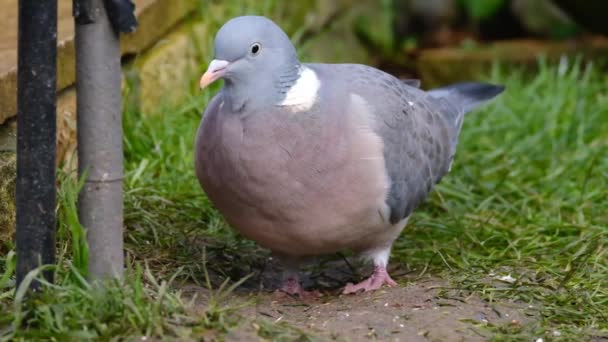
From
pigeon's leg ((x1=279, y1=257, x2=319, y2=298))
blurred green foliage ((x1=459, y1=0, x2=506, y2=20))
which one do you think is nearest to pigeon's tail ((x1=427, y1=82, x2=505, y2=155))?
pigeon's leg ((x1=279, y1=257, x2=319, y2=298))

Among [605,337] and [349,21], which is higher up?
[349,21]

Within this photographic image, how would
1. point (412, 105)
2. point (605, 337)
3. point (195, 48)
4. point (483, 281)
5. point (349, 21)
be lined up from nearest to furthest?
point (605, 337) → point (483, 281) → point (412, 105) → point (195, 48) → point (349, 21)

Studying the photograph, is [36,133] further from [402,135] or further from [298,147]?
[402,135]

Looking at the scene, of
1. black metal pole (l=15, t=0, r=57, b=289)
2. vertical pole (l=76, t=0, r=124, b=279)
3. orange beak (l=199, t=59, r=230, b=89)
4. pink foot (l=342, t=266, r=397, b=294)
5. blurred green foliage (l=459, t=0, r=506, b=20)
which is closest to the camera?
black metal pole (l=15, t=0, r=57, b=289)

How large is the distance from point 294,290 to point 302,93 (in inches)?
31.0

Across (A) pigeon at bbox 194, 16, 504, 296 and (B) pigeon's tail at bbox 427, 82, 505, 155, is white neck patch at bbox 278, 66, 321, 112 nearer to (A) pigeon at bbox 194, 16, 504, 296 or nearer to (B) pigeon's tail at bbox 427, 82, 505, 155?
(A) pigeon at bbox 194, 16, 504, 296

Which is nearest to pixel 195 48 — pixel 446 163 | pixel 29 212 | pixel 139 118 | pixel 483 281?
pixel 139 118

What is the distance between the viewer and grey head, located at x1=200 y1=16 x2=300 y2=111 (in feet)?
9.55

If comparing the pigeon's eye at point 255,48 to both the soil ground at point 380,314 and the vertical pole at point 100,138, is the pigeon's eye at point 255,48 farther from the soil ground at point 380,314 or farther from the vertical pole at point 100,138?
the soil ground at point 380,314

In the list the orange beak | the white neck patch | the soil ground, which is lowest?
the soil ground

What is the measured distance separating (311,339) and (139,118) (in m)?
2.11

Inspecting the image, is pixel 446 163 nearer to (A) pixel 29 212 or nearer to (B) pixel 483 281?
(B) pixel 483 281

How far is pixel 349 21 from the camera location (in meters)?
6.59

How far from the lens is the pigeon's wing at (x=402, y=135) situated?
128 inches
